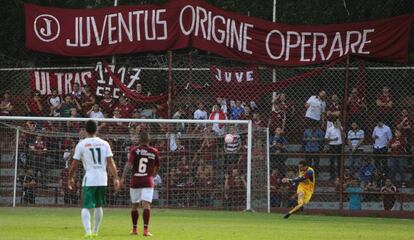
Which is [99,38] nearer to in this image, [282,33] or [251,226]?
[282,33]

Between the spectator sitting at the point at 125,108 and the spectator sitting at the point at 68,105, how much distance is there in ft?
3.90

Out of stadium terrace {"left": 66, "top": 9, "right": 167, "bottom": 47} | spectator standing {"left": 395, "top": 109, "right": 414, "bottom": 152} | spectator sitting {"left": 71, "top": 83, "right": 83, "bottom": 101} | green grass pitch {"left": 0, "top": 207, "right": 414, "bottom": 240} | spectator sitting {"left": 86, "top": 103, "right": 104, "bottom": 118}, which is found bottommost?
Answer: green grass pitch {"left": 0, "top": 207, "right": 414, "bottom": 240}

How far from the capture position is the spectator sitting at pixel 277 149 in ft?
89.2

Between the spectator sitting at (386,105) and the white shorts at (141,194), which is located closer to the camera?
the white shorts at (141,194)

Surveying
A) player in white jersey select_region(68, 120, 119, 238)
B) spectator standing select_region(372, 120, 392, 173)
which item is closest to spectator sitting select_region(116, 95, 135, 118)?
spectator standing select_region(372, 120, 392, 173)

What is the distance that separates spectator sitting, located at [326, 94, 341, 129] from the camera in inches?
1050

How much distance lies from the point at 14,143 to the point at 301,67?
27.5 ft

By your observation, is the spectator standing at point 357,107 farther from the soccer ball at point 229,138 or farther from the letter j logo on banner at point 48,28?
the letter j logo on banner at point 48,28

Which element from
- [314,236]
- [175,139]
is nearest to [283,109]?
[175,139]

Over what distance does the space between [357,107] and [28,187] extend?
9.32m

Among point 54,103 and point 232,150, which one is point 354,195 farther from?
point 54,103

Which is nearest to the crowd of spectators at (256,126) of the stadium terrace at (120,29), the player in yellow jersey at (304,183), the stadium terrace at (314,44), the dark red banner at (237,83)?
the dark red banner at (237,83)

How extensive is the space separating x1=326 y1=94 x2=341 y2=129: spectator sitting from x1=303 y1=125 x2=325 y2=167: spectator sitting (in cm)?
39

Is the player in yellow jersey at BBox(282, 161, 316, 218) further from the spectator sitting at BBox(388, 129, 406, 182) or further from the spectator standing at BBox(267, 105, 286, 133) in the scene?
the spectator sitting at BBox(388, 129, 406, 182)
